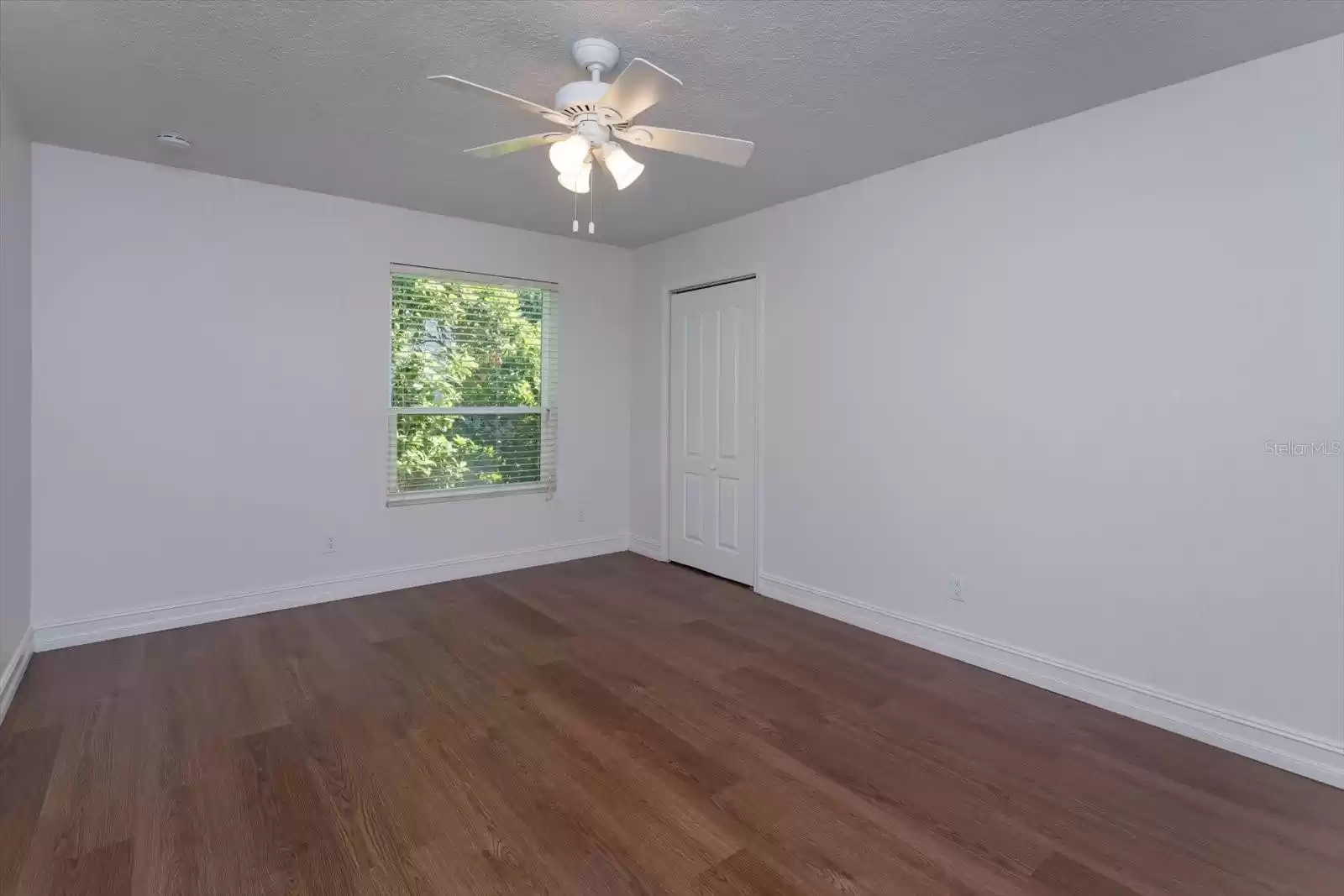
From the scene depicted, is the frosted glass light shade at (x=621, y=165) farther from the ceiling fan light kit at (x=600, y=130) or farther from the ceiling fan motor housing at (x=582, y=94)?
the ceiling fan motor housing at (x=582, y=94)

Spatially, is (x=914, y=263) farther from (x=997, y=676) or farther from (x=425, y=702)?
(x=425, y=702)

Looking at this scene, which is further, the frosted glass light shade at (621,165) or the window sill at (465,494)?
the window sill at (465,494)

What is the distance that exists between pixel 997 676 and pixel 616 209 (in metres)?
3.39

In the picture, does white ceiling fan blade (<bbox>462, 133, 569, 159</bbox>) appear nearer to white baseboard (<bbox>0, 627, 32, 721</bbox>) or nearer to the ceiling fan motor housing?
the ceiling fan motor housing

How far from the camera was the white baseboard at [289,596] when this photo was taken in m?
3.43

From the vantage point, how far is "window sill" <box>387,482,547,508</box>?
4440 mm

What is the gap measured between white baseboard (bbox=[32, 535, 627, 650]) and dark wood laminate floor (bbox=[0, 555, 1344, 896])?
137 mm

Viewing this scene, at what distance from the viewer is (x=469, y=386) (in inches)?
184

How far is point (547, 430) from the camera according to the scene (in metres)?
5.09

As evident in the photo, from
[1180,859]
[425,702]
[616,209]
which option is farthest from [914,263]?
[425,702]

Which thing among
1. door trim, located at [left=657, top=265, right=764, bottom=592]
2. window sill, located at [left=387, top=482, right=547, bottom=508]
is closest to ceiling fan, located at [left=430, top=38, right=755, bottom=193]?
door trim, located at [left=657, top=265, right=764, bottom=592]

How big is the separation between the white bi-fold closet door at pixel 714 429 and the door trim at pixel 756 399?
0.10ft

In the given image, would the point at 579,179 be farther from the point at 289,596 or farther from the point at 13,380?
the point at 289,596

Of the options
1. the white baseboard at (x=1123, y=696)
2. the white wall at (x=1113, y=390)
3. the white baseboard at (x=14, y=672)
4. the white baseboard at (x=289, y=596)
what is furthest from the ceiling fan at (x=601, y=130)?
the white baseboard at (x=289, y=596)
